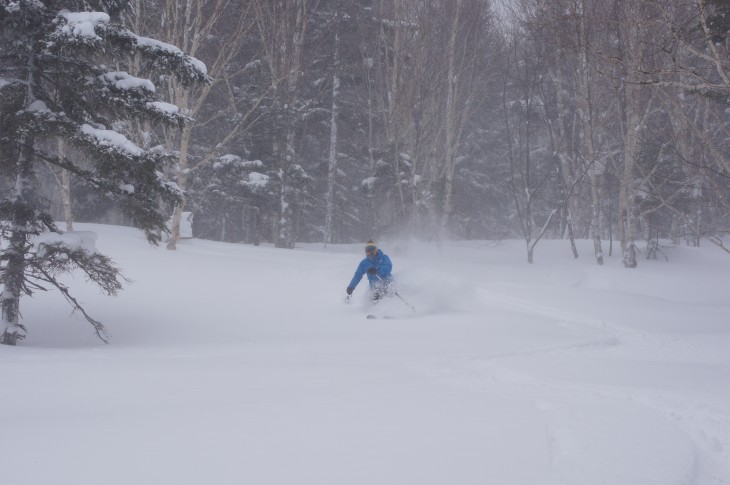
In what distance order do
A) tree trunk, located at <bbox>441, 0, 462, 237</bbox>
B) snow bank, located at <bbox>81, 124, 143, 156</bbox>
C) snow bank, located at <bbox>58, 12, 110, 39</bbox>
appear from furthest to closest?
1. tree trunk, located at <bbox>441, 0, 462, 237</bbox>
2. snow bank, located at <bbox>81, 124, 143, 156</bbox>
3. snow bank, located at <bbox>58, 12, 110, 39</bbox>

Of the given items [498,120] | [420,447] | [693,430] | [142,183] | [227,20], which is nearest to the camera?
[420,447]

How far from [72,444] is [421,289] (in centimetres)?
1018

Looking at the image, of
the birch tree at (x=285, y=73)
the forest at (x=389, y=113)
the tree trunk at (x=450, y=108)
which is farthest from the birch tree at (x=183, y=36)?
the tree trunk at (x=450, y=108)

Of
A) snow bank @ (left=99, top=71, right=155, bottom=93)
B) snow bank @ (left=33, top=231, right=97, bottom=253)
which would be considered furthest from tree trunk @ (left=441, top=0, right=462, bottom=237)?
snow bank @ (left=33, top=231, right=97, bottom=253)

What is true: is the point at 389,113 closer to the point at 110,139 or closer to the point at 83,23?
the point at 110,139

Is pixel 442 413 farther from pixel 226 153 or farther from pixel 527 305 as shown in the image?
pixel 226 153

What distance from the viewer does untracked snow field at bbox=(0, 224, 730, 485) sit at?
3.44 metres

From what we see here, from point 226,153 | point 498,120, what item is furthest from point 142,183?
point 498,120

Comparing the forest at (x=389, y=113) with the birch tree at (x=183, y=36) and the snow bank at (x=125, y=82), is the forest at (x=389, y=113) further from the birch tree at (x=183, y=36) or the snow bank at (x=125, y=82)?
the snow bank at (x=125, y=82)

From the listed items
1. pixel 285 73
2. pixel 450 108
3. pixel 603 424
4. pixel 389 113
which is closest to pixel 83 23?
pixel 603 424

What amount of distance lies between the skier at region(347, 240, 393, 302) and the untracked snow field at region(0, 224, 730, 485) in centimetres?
48

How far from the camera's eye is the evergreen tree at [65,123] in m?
8.34

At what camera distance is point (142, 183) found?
898cm

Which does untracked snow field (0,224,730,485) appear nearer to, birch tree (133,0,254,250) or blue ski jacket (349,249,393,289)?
blue ski jacket (349,249,393,289)
